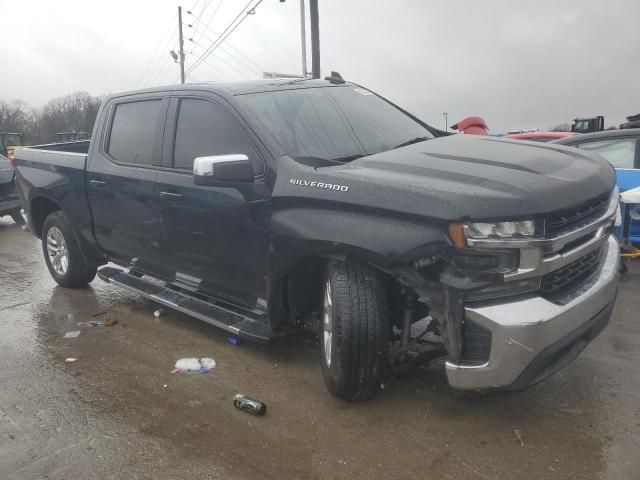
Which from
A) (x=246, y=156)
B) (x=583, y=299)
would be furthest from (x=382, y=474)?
(x=246, y=156)

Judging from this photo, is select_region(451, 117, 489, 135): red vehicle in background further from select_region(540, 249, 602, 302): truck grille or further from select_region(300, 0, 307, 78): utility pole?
select_region(300, 0, 307, 78): utility pole

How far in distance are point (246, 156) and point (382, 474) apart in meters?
1.98

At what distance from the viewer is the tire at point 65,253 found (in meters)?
5.77

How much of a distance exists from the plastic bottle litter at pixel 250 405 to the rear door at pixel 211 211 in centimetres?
63

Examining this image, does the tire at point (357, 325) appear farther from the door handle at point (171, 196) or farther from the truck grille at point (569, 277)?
the door handle at point (171, 196)

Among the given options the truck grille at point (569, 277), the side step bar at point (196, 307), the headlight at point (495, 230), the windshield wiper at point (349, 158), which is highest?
the windshield wiper at point (349, 158)

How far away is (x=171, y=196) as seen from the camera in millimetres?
4207

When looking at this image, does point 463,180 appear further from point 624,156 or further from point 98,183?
point 624,156

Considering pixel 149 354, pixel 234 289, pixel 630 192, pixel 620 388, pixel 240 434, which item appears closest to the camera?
pixel 240 434

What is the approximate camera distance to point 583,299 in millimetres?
2924

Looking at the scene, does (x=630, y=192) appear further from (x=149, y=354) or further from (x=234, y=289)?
(x=149, y=354)

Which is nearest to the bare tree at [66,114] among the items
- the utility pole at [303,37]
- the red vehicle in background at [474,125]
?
the utility pole at [303,37]

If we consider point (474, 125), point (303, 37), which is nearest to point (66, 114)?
point (303, 37)

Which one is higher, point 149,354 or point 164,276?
point 164,276
